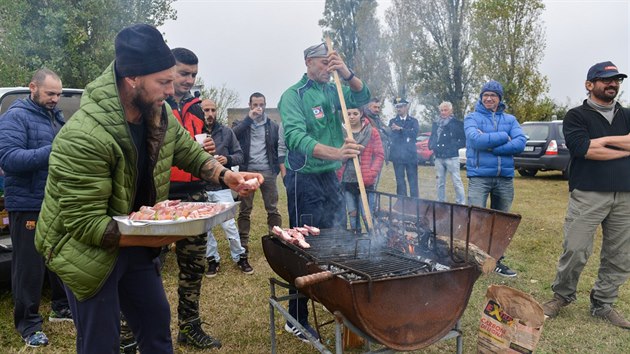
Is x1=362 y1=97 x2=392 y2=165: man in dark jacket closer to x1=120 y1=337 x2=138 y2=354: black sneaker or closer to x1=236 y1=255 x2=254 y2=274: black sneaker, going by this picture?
x1=236 y1=255 x2=254 y2=274: black sneaker

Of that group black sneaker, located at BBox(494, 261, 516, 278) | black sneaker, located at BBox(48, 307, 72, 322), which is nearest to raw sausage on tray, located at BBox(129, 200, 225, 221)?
black sneaker, located at BBox(48, 307, 72, 322)

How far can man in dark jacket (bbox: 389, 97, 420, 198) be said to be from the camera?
7875 millimetres

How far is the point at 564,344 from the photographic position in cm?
343

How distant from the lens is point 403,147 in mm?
8172

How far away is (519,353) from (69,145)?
2891mm

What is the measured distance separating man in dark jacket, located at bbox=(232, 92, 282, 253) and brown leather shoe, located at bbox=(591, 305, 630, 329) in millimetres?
3795

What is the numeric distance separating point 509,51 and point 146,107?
9.50 metres

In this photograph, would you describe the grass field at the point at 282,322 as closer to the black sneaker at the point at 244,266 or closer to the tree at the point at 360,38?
the black sneaker at the point at 244,266

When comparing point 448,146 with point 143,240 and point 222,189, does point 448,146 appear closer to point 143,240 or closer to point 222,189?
point 222,189

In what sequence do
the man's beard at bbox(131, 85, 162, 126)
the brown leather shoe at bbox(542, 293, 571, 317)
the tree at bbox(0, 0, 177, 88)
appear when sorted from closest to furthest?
1. the man's beard at bbox(131, 85, 162, 126)
2. the brown leather shoe at bbox(542, 293, 571, 317)
3. the tree at bbox(0, 0, 177, 88)

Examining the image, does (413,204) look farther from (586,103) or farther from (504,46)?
(504,46)

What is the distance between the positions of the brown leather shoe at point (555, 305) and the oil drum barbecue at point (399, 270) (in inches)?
57.6

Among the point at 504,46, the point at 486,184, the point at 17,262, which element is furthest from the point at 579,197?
the point at 504,46

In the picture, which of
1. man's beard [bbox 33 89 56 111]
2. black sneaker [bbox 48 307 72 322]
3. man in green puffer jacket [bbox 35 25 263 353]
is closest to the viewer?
man in green puffer jacket [bbox 35 25 263 353]
